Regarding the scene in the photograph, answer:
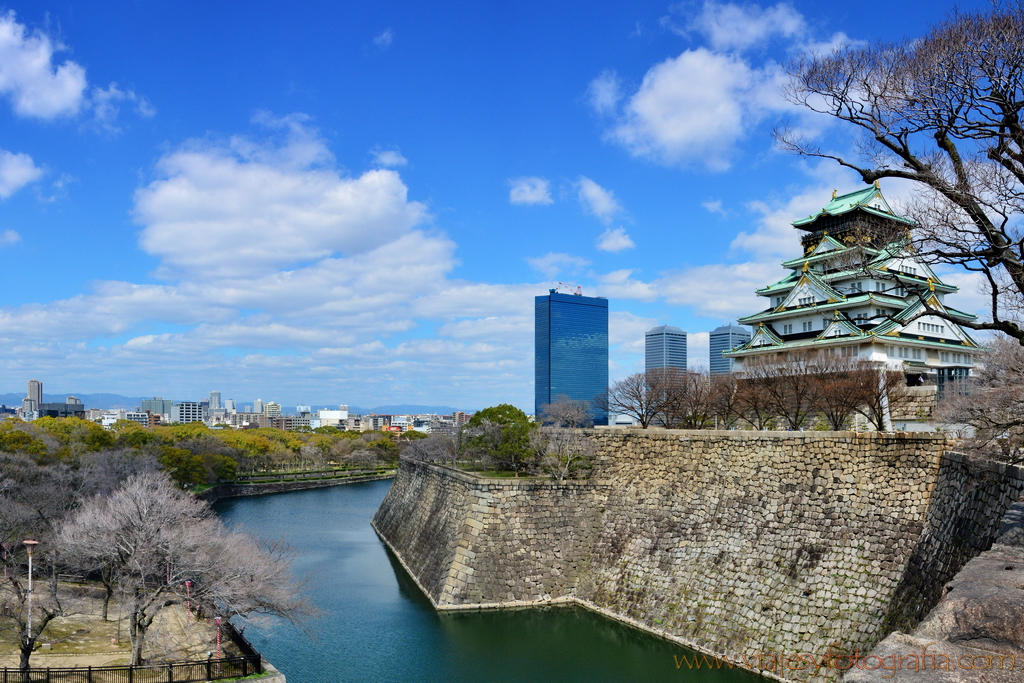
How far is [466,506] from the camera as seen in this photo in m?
25.6

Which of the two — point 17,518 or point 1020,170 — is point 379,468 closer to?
point 17,518

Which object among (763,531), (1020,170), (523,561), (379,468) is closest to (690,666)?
(763,531)

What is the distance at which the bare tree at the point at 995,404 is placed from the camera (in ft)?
44.6

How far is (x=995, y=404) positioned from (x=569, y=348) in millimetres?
135860

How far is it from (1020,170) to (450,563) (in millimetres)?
20248

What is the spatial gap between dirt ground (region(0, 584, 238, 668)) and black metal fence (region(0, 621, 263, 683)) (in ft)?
3.36

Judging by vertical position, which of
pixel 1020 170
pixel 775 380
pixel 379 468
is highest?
pixel 1020 170

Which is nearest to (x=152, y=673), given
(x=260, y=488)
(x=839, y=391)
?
(x=839, y=391)

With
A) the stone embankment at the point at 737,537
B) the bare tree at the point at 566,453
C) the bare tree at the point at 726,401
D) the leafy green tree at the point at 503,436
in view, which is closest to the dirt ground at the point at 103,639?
the stone embankment at the point at 737,537

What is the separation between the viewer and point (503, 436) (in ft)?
101

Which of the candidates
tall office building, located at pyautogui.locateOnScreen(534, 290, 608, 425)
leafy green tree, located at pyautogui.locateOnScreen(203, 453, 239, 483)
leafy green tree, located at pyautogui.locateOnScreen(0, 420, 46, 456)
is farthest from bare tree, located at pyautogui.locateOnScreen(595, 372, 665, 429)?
tall office building, located at pyautogui.locateOnScreen(534, 290, 608, 425)

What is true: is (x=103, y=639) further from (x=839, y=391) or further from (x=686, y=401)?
(x=686, y=401)

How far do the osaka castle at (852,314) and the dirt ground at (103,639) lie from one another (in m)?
26.4

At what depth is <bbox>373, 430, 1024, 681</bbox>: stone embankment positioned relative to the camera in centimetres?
1597
